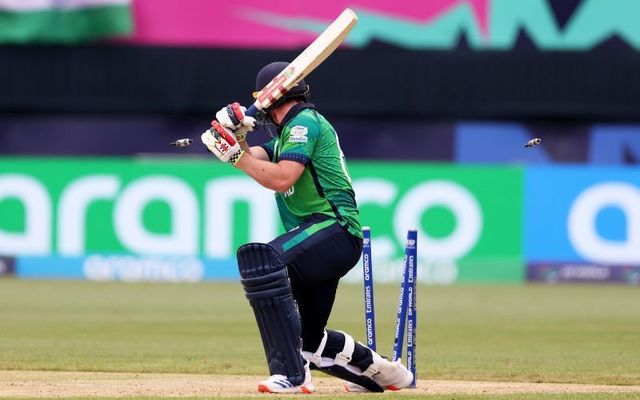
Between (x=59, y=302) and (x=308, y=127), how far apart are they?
29.3ft

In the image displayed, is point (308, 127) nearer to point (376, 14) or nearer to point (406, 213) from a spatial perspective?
point (406, 213)

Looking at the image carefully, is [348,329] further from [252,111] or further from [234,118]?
[234,118]

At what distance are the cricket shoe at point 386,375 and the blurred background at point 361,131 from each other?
10800mm

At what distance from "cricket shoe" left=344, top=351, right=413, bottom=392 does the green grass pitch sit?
1.30ft

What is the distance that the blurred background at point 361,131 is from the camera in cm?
1964

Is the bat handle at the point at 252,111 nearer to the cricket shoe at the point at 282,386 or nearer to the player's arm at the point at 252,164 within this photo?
the player's arm at the point at 252,164

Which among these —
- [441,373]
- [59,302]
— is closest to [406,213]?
[59,302]

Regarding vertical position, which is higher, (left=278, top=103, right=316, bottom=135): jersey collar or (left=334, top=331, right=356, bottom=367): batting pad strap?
(left=278, top=103, right=316, bottom=135): jersey collar

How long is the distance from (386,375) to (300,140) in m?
1.51

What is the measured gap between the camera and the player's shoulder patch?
795 centimetres

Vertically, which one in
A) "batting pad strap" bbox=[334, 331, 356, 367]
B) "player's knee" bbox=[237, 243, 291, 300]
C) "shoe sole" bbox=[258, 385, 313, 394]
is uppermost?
"player's knee" bbox=[237, 243, 291, 300]

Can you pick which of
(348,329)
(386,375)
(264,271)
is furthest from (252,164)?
(348,329)

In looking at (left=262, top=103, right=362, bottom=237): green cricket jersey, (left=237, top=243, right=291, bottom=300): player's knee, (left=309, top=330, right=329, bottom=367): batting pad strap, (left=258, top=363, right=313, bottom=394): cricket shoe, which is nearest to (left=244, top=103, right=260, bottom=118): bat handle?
(left=262, top=103, right=362, bottom=237): green cricket jersey

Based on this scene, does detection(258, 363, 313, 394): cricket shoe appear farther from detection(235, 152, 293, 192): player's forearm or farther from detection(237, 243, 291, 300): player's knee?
detection(235, 152, 293, 192): player's forearm
